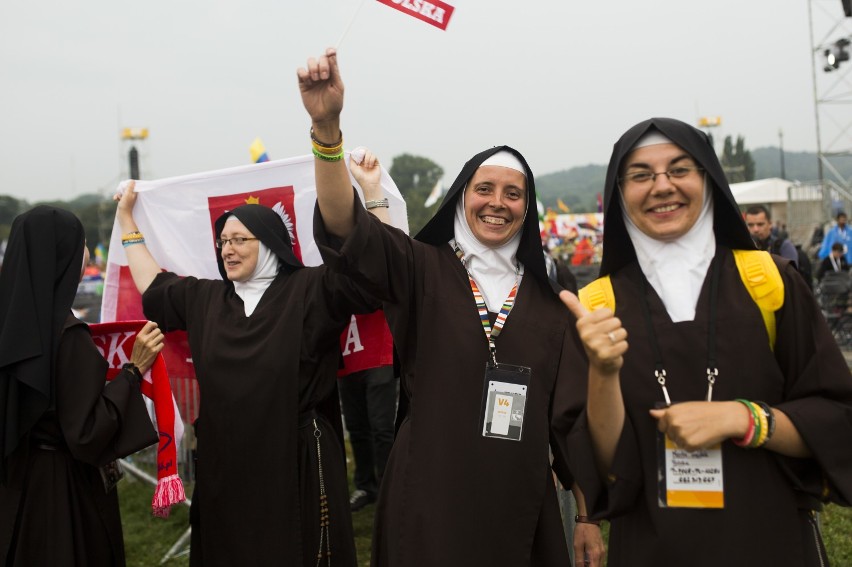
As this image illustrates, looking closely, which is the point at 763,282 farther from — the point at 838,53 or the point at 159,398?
the point at 838,53

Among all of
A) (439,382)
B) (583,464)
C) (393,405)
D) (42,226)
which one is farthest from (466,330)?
(393,405)

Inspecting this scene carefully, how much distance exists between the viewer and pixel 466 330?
2709mm

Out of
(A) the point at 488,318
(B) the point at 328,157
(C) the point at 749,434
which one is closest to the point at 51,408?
(B) the point at 328,157

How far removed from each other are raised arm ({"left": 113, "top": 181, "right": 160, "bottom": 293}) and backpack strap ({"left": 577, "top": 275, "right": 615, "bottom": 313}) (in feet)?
8.77

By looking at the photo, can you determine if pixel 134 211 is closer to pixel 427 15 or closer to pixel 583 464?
pixel 427 15

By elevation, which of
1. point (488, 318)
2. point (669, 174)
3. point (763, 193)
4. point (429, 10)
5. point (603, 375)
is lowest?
point (603, 375)

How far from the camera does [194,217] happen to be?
4.32m

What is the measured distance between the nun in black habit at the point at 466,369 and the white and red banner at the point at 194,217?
1411 millimetres

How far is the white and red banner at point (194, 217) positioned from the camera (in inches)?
165

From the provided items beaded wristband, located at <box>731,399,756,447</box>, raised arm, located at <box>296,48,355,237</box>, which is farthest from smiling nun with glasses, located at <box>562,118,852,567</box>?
raised arm, located at <box>296,48,355,237</box>

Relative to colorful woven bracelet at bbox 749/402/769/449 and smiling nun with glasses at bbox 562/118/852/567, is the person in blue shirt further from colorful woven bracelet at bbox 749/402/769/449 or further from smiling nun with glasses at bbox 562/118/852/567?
colorful woven bracelet at bbox 749/402/769/449

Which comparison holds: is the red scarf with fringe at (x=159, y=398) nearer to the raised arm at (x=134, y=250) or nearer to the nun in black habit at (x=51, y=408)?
the nun in black habit at (x=51, y=408)

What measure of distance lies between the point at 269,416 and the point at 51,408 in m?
0.88

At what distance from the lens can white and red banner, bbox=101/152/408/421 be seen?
4.18m
